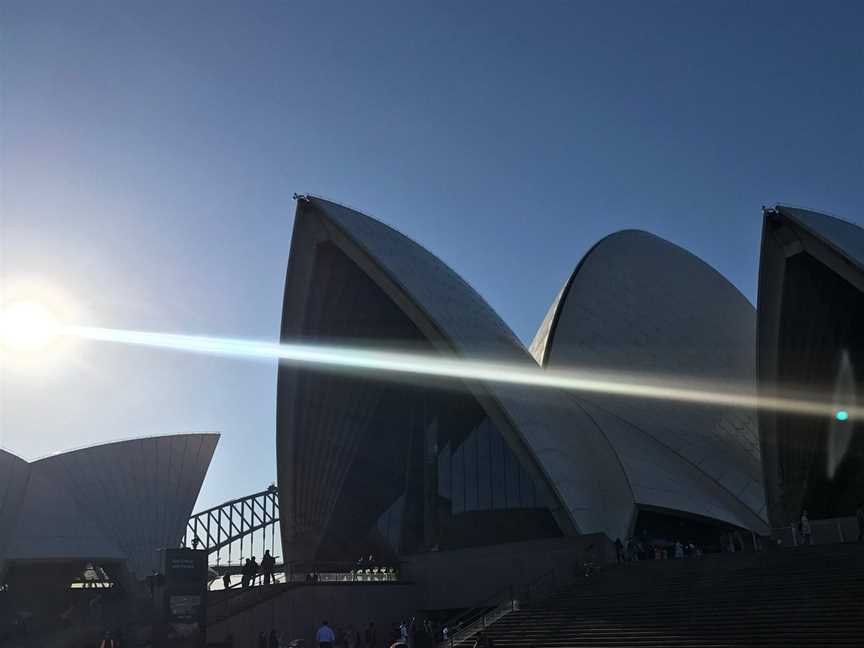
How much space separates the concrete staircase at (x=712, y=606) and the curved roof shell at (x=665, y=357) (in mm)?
5296

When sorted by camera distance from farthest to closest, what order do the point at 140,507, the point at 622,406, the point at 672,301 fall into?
the point at 140,507, the point at 672,301, the point at 622,406

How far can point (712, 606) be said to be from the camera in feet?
50.8

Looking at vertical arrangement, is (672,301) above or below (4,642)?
above

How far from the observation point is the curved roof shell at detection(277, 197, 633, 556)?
77.4 ft

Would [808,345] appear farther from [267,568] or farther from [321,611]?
[267,568]

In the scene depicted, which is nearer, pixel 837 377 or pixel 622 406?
pixel 837 377

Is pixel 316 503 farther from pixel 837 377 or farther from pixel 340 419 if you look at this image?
pixel 837 377

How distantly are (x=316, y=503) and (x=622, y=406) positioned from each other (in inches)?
545

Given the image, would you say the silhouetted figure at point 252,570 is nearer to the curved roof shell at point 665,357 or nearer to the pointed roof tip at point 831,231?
the curved roof shell at point 665,357

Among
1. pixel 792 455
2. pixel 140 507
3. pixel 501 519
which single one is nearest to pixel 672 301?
pixel 792 455

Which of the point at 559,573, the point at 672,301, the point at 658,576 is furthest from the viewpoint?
the point at 672,301

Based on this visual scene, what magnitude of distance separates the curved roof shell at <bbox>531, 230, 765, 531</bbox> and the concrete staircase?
5.30 metres

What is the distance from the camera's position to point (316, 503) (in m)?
35.1

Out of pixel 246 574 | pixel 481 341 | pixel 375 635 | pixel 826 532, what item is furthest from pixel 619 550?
pixel 246 574
